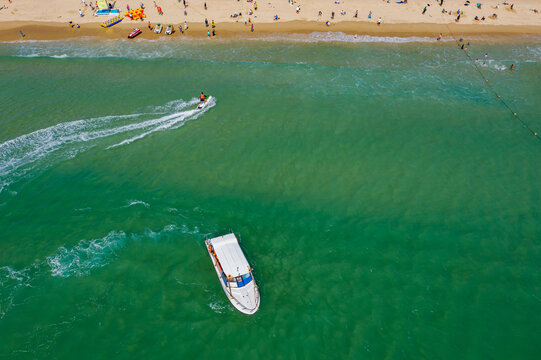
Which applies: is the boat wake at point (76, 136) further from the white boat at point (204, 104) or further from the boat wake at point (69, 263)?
the boat wake at point (69, 263)

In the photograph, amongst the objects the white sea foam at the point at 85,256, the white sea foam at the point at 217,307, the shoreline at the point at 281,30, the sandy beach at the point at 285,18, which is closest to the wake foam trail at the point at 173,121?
the white sea foam at the point at 85,256

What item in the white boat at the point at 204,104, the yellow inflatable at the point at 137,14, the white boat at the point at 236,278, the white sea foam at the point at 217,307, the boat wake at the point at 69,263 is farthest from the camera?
the yellow inflatable at the point at 137,14

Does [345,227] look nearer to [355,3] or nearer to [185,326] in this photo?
[185,326]

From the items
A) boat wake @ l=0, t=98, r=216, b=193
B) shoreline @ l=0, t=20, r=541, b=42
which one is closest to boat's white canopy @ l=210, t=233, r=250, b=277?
boat wake @ l=0, t=98, r=216, b=193

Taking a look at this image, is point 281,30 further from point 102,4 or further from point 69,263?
point 69,263

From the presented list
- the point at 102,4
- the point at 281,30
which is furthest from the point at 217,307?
the point at 102,4

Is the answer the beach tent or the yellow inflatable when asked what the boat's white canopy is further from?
the beach tent

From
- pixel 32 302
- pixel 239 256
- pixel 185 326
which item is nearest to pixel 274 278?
pixel 239 256
